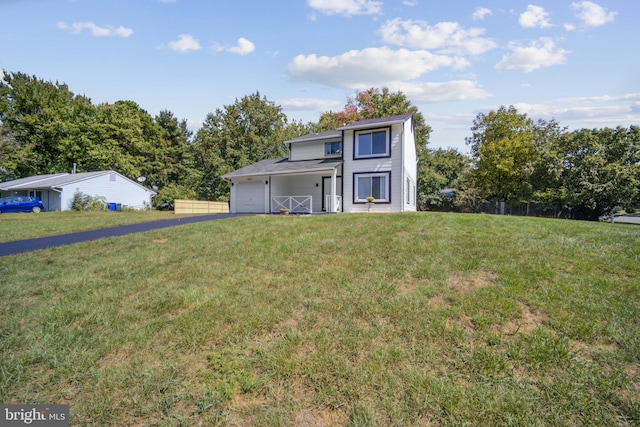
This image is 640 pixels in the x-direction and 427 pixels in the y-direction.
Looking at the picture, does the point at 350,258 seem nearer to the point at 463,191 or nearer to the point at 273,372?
the point at 273,372

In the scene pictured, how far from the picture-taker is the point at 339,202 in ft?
55.4

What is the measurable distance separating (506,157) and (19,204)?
40263 mm

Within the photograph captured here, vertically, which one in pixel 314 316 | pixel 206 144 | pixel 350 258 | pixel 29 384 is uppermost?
pixel 206 144

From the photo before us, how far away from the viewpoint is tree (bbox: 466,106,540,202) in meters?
24.3

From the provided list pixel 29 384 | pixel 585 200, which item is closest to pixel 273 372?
pixel 29 384

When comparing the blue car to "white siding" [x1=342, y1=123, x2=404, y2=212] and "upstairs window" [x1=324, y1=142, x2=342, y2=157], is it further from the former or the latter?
"white siding" [x1=342, y1=123, x2=404, y2=212]

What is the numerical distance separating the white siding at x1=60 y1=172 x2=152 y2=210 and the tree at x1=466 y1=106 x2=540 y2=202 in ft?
108

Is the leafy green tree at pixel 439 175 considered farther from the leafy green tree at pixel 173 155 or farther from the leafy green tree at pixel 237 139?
the leafy green tree at pixel 173 155

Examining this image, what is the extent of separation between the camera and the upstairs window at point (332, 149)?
18.8 metres

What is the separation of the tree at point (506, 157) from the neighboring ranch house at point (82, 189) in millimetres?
33202

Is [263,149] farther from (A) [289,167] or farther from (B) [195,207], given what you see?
(A) [289,167]

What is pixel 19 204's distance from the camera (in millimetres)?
24766

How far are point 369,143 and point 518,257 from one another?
38.8 feet

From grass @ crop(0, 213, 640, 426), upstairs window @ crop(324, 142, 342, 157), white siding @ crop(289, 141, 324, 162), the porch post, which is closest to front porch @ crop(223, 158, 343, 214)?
white siding @ crop(289, 141, 324, 162)
